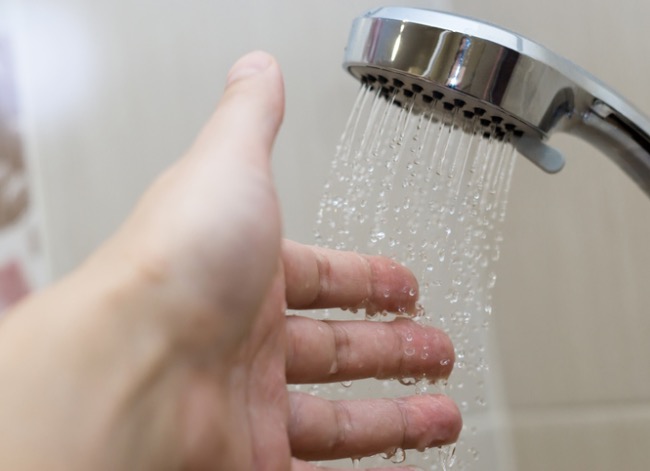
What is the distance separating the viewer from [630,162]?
1.43 feet

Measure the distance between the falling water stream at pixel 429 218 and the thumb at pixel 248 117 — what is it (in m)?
0.07

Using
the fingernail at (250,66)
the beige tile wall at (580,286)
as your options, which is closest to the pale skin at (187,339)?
the fingernail at (250,66)

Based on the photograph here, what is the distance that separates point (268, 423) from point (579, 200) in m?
0.36

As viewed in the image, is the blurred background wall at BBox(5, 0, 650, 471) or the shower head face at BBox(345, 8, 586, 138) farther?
the blurred background wall at BBox(5, 0, 650, 471)

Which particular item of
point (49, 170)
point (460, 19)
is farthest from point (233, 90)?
point (49, 170)

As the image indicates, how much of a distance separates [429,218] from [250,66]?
239 mm

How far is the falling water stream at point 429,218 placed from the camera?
511mm

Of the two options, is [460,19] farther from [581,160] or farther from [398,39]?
[581,160]

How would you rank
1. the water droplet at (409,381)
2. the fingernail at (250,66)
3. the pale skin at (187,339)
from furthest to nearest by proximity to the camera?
the water droplet at (409,381)
the fingernail at (250,66)
the pale skin at (187,339)

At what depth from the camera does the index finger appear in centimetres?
51

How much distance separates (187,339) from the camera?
0.38 m

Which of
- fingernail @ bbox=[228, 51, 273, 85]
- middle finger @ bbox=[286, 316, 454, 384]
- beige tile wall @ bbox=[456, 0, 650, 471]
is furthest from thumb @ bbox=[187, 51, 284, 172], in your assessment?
beige tile wall @ bbox=[456, 0, 650, 471]

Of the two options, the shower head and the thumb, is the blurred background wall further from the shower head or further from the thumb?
the thumb

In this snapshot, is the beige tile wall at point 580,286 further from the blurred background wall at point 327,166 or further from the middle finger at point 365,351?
the middle finger at point 365,351
